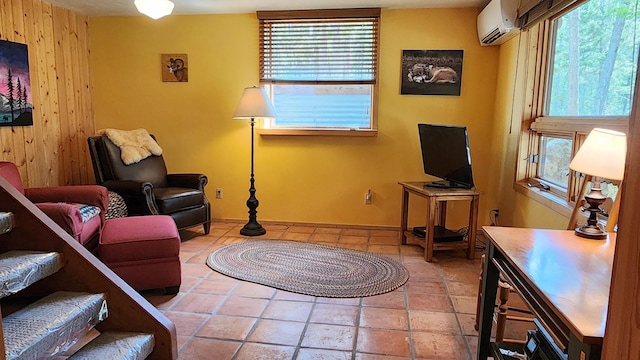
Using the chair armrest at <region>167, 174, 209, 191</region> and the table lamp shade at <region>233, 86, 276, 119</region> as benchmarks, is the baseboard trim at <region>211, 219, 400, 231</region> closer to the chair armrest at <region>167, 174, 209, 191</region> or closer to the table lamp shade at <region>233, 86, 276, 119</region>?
the chair armrest at <region>167, 174, 209, 191</region>

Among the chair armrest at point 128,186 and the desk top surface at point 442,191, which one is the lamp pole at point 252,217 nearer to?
the chair armrest at point 128,186

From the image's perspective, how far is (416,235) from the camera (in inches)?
147

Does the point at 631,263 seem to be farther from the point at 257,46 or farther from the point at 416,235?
the point at 257,46

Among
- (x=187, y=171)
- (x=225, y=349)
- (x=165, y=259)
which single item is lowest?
(x=225, y=349)

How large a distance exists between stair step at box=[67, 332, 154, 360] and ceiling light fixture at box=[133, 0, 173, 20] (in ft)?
8.47

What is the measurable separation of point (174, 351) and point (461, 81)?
349 centimetres

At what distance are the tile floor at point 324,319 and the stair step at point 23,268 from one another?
0.75m

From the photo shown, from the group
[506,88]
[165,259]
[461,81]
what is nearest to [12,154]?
[165,259]

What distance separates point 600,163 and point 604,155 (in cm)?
4

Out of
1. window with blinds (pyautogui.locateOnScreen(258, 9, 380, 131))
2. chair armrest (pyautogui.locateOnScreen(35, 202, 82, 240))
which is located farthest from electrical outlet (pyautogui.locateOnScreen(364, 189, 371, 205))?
chair armrest (pyautogui.locateOnScreen(35, 202, 82, 240))

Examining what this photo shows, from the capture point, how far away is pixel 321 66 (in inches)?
169

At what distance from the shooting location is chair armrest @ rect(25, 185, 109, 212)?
10.2 feet

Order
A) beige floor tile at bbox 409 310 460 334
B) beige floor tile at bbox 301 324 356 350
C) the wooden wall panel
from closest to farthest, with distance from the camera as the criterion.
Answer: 1. the wooden wall panel
2. beige floor tile at bbox 301 324 356 350
3. beige floor tile at bbox 409 310 460 334

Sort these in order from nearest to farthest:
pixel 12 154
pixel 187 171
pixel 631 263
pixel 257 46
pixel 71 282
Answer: pixel 631 263, pixel 71 282, pixel 12 154, pixel 257 46, pixel 187 171
